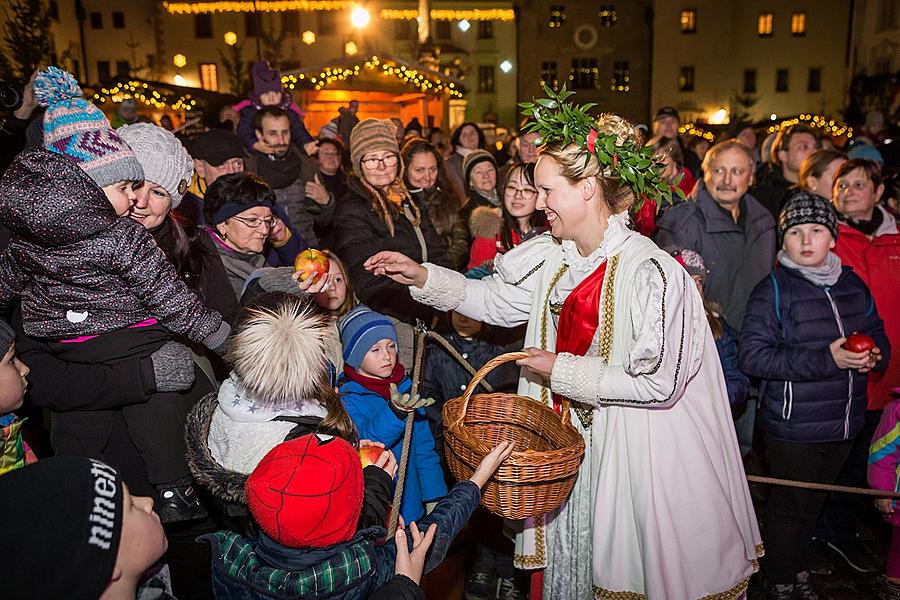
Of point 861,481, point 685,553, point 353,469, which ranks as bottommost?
point 861,481

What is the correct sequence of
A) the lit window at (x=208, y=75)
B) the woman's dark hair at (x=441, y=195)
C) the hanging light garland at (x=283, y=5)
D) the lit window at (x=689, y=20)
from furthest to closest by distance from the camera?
the lit window at (x=689, y=20) → the lit window at (x=208, y=75) → the hanging light garland at (x=283, y=5) → the woman's dark hair at (x=441, y=195)

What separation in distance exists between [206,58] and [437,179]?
4146 cm

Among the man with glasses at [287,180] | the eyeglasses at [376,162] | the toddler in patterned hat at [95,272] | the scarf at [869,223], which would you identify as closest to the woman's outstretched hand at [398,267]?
the toddler in patterned hat at [95,272]

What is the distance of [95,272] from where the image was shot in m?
2.60

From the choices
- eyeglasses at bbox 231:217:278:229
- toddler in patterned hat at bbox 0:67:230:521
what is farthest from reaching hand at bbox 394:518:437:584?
eyeglasses at bbox 231:217:278:229

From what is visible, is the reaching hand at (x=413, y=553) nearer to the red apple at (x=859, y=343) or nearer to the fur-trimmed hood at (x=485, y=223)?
the red apple at (x=859, y=343)

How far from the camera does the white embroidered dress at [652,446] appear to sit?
2.54 m

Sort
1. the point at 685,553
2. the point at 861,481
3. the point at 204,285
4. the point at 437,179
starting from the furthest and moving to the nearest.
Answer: the point at 437,179, the point at 861,481, the point at 204,285, the point at 685,553

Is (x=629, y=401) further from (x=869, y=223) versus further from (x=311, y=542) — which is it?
(x=869, y=223)

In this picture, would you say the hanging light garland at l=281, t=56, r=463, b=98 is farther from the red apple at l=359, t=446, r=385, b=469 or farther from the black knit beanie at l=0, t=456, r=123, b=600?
the black knit beanie at l=0, t=456, r=123, b=600

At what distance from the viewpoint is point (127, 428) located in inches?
112

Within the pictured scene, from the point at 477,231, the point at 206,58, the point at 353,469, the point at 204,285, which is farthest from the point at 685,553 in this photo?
the point at 206,58

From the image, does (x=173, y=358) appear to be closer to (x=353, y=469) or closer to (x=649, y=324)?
(x=353, y=469)

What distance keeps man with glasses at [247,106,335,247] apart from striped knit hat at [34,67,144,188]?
3.02 metres
